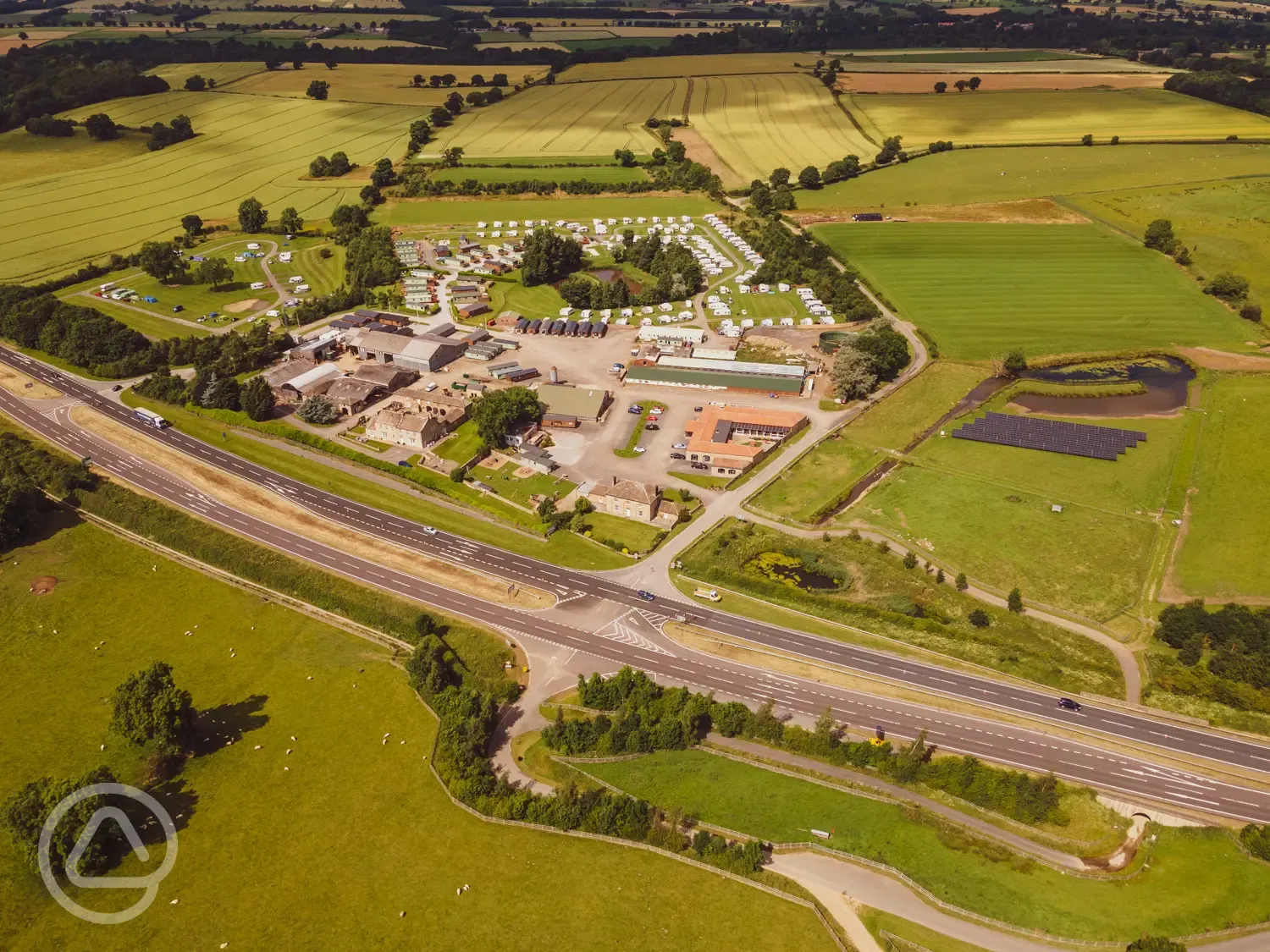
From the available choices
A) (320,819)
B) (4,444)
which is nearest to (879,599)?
(320,819)

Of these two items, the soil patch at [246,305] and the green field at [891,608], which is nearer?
the green field at [891,608]

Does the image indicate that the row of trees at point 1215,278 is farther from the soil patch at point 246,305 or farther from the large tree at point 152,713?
the soil patch at point 246,305

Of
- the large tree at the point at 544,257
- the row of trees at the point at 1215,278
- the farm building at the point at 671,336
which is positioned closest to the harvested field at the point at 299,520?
the farm building at the point at 671,336

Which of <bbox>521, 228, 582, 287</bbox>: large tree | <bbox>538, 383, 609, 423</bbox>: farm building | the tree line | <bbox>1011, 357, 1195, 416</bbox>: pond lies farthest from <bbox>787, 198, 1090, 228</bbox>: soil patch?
the tree line

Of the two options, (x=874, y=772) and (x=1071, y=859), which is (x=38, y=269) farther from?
(x=1071, y=859)

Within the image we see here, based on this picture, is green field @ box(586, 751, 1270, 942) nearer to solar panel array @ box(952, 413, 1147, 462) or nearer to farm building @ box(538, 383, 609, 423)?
solar panel array @ box(952, 413, 1147, 462)
